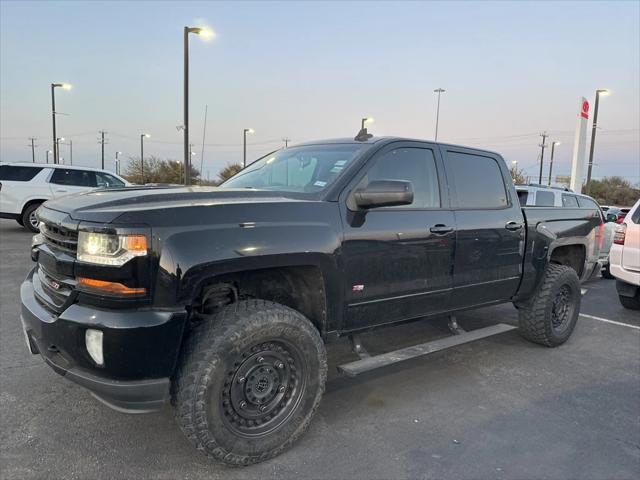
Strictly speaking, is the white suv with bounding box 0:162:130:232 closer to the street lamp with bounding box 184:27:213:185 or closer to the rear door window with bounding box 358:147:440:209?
the street lamp with bounding box 184:27:213:185

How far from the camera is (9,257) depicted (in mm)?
8672

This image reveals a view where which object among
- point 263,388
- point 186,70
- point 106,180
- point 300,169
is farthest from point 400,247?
point 186,70

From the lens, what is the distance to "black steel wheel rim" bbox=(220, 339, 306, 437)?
2.70 m

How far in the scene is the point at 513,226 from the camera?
4.38m

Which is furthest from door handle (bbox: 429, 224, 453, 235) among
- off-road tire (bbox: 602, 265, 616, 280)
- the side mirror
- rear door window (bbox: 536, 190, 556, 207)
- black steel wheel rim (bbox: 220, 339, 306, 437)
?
off-road tire (bbox: 602, 265, 616, 280)

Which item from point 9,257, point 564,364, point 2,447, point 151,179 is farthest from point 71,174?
point 151,179

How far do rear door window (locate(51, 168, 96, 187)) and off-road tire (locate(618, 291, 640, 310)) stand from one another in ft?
39.8

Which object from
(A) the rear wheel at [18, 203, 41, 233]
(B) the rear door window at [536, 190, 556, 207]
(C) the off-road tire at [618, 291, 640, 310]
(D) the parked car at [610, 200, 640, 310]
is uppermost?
(B) the rear door window at [536, 190, 556, 207]

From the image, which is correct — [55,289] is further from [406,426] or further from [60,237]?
[406,426]

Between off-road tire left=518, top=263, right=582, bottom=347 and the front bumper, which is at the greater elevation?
the front bumper

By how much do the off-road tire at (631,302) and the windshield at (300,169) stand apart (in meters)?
5.53

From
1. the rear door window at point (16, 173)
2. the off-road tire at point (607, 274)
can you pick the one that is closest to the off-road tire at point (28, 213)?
the rear door window at point (16, 173)

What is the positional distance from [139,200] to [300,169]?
1368 millimetres

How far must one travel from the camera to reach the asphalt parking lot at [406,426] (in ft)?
9.00
